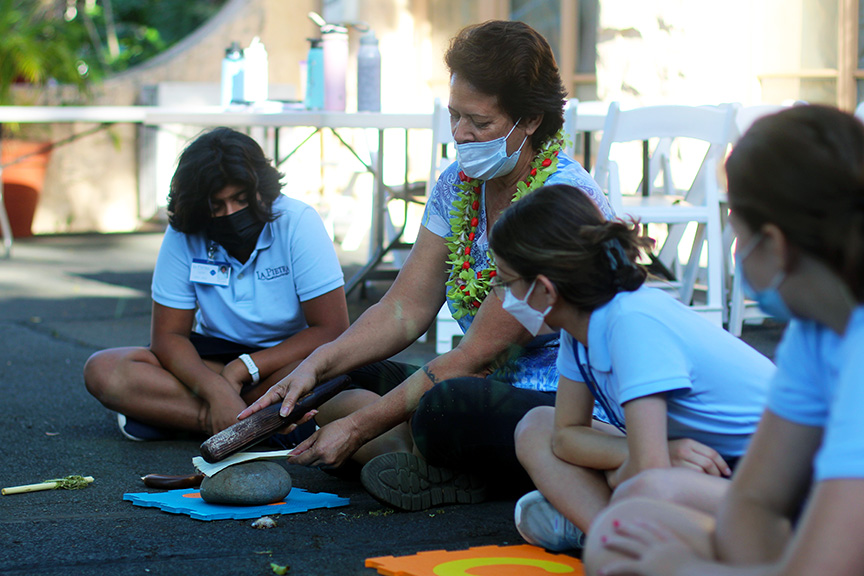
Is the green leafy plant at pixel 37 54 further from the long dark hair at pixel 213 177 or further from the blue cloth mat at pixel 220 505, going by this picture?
the blue cloth mat at pixel 220 505

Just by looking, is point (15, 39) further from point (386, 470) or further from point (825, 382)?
point (825, 382)

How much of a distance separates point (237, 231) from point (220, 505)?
2.89ft

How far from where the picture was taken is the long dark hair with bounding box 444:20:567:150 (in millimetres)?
2402

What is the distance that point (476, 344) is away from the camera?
7.86ft

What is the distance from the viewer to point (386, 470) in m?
2.39

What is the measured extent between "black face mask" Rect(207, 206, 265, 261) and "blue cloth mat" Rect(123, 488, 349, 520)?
78 cm

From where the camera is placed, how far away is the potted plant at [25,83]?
26.8 ft

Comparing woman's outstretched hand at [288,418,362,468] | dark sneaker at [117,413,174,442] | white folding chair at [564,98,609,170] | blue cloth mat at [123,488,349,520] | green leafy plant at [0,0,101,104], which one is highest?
green leafy plant at [0,0,101,104]

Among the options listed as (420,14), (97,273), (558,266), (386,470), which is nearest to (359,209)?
(420,14)

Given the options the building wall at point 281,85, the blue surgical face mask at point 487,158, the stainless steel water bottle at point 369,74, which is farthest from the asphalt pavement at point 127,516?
the building wall at point 281,85

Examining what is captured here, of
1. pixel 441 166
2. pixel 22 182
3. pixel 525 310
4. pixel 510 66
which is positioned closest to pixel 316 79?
pixel 441 166

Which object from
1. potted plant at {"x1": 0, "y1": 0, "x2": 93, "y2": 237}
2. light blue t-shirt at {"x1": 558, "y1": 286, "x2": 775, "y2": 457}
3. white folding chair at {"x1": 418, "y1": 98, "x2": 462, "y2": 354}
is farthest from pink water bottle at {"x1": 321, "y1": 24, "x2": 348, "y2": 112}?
potted plant at {"x1": 0, "y1": 0, "x2": 93, "y2": 237}

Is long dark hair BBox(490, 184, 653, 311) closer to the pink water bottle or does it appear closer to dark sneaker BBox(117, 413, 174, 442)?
dark sneaker BBox(117, 413, 174, 442)

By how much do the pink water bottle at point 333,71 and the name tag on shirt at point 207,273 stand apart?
2.22m
